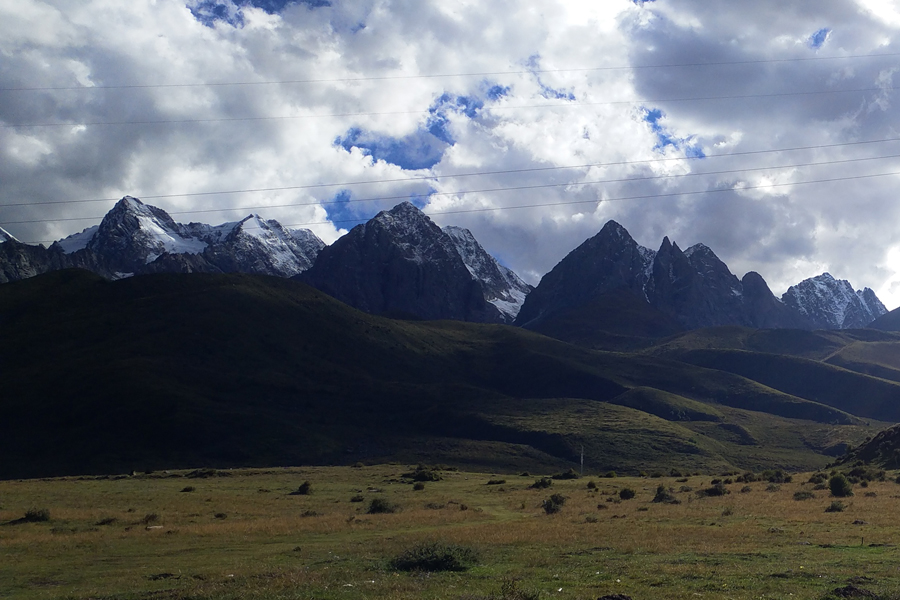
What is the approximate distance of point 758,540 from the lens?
32.4 metres

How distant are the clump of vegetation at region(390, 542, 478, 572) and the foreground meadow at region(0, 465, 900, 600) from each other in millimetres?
405

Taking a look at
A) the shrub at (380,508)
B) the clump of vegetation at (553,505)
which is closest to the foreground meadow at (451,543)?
the shrub at (380,508)

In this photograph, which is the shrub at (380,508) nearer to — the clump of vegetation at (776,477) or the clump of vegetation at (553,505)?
the clump of vegetation at (553,505)

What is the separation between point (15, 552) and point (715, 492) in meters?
45.7

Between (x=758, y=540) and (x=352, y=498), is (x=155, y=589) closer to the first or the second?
(x=758, y=540)

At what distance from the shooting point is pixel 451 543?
32188mm

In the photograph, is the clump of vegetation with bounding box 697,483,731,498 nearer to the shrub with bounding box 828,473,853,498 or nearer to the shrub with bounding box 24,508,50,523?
the shrub with bounding box 828,473,853,498

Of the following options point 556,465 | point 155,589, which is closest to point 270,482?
point 155,589

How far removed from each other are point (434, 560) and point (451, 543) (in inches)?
214

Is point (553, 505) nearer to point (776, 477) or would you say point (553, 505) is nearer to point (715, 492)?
point (715, 492)

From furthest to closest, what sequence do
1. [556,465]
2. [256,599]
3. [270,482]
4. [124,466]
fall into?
[556,465]
[124,466]
[270,482]
[256,599]

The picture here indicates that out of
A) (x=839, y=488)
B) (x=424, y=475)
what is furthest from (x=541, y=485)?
(x=839, y=488)

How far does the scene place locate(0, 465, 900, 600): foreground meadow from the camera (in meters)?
23.0

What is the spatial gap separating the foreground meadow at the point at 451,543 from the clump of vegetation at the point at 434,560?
41 cm
